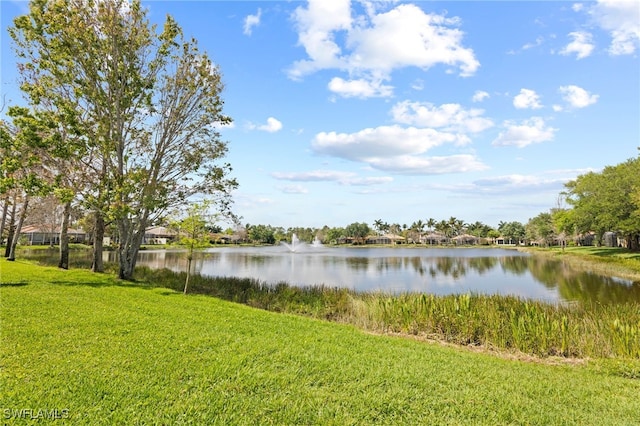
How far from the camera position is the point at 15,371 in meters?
4.43

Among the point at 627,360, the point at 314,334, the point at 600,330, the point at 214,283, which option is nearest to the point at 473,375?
the point at 314,334

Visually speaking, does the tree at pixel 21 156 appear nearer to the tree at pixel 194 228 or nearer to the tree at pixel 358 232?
the tree at pixel 194 228

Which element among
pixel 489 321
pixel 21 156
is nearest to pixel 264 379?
pixel 489 321

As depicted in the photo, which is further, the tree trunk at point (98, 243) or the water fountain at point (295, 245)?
the water fountain at point (295, 245)

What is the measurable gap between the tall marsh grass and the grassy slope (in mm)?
1697

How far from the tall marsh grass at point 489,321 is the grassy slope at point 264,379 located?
66.8 inches

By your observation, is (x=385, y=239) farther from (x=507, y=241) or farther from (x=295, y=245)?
(x=295, y=245)

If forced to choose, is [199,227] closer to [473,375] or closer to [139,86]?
[139,86]

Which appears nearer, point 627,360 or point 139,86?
point 627,360

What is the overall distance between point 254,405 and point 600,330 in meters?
8.92

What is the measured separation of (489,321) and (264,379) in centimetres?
682

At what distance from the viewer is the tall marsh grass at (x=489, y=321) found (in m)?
7.90

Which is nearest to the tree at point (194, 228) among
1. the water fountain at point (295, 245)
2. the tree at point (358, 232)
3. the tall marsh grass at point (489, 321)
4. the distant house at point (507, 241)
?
the tall marsh grass at point (489, 321)

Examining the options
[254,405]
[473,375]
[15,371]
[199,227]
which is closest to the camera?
[254,405]
